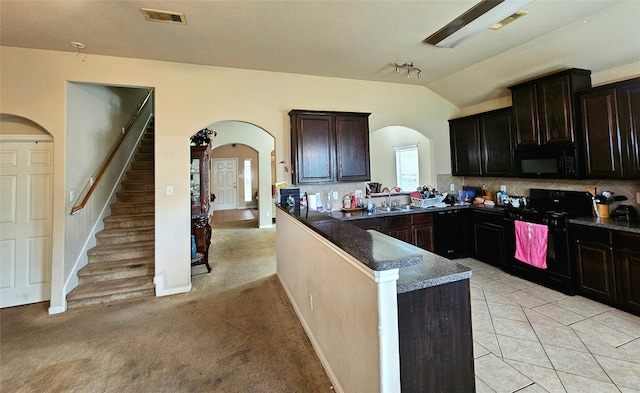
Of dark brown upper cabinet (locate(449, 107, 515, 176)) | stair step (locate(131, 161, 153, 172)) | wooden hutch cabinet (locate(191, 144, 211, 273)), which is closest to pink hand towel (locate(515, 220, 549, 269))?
dark brown upper cabinet (locate(449, 107, 515, 176))

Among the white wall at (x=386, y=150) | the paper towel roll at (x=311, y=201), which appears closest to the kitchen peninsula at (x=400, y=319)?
the paper towel roll at (x=311, y=201)

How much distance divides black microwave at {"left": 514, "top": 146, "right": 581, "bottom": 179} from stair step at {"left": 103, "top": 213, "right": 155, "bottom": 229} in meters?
5.68

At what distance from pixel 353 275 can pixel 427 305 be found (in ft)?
1.28

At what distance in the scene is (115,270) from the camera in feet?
11.9

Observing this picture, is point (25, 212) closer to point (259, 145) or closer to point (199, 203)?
point (199, 203)

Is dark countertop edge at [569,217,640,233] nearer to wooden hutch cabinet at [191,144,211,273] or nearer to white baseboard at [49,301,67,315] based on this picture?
wooden hutch cabinet at [191,144,211,273]

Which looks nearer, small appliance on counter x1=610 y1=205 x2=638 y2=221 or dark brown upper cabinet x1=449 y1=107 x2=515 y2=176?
small appliance on counter x1=610 y1=205 x2=638 y2=221

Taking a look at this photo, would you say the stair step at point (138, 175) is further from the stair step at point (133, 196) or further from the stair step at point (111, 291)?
the stair step at point (111, 291)

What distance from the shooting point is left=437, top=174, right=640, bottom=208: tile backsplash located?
3133 mm

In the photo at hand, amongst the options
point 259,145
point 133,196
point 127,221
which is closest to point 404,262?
point 127,221

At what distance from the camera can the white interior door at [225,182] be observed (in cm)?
1098

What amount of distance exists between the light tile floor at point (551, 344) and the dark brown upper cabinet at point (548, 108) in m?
1.97

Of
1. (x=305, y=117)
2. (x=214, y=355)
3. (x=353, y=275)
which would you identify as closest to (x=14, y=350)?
(x=214, y=355)

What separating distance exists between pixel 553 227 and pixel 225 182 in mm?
10336
